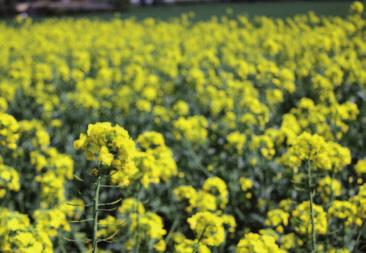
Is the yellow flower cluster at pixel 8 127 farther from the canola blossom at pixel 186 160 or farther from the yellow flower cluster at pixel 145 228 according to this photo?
the yellow flower cluster at pixel 145 228

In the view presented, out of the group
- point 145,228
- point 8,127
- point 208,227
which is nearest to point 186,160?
point 145,228

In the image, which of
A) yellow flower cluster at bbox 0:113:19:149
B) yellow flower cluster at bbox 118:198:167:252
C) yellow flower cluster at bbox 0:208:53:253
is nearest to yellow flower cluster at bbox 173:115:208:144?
yellow flower cluster at bbox 118:198:167:252

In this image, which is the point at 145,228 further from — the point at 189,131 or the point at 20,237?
the point at 189,131

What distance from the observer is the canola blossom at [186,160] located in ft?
8.27

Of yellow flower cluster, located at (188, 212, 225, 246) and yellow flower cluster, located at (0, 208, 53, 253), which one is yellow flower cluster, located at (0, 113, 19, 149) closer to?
yellow flower cluster, located at (0, 208, 53, 253)

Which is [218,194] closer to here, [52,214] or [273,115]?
[52,214]

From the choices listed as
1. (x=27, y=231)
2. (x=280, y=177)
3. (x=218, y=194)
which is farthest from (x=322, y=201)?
(x=27, y=231)

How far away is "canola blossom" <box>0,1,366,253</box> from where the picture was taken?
8.27ft

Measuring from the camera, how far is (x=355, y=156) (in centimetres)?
464

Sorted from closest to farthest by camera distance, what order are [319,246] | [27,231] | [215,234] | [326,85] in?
[27,231] < [215,234] < [319,246] < [326,85]

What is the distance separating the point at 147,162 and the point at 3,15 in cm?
2134

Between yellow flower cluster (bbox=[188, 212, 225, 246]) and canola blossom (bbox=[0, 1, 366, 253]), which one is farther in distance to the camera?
canola blossom (bbox=[0, 1, 366, 253])

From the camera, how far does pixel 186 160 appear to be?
14.9 ft

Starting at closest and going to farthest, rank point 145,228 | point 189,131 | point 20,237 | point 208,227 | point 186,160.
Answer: point 20,237
point 208,227
point 145,228
point 189,131
point 186,160
